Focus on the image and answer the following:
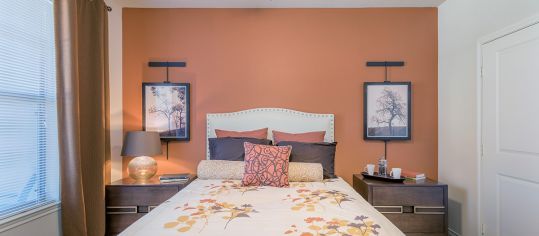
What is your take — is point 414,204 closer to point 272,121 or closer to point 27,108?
point 272,121

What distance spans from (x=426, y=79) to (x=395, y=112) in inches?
21.0

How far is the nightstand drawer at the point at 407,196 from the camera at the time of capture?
9.05 feet

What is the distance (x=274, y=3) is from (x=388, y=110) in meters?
1.73

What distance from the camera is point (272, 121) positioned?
3.29 metres

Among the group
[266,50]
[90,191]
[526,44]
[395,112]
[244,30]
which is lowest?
[90,191]

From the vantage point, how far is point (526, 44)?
2.21m

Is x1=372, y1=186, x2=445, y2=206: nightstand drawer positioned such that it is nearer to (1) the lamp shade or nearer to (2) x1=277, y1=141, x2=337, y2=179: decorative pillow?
(2) x1=277, y1=141, x2=337, y2=179: decorative pillow

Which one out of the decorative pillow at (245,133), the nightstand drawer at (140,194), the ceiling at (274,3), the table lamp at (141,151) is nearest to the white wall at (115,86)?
the ceiling at (274,3)

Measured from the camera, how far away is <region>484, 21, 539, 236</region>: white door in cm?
217

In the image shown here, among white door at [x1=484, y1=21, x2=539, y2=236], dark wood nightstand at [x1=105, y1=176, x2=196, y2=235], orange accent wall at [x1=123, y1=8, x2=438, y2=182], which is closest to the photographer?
white door at [x1=484, y1=21, x2=539, y2=236]

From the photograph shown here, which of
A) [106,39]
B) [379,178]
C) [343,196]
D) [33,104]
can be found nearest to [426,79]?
[379,178]

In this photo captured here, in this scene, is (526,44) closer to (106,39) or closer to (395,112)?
(395,112)

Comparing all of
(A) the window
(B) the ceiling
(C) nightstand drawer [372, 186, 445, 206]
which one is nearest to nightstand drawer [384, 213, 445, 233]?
(C) nightstand drawer [372, 186, 445, 206]

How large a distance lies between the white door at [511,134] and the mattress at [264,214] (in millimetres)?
1286
